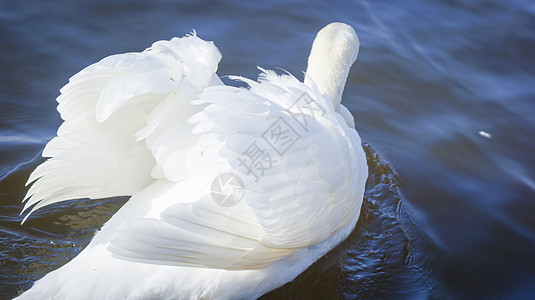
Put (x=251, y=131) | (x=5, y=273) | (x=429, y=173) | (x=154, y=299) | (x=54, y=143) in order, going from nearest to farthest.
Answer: (x=251, y=131), (x=154, y=299), (x=54, y=143), (x=5, y=273), (x=429, y=173)

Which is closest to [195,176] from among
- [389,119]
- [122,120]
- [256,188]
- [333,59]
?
[256,188]

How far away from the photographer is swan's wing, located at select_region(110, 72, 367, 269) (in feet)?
8.41

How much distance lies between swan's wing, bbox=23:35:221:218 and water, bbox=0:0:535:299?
0.63 meters

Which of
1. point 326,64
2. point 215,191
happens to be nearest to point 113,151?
point 215,191

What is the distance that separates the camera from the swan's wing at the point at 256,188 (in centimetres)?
256

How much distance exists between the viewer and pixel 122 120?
3246 mm

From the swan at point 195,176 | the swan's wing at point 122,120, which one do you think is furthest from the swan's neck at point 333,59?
the swan's wing at point 122,120

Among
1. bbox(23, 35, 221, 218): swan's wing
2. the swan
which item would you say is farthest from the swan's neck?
bbox(23, 35, 221, 218): swan's wing

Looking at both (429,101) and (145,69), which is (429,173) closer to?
(429,101)

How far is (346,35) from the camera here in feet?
13.8

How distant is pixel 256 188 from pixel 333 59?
178cm

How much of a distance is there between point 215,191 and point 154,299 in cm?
62

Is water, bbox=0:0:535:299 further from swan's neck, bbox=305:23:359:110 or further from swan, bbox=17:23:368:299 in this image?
swan's neck, bbox=305:23:359:110

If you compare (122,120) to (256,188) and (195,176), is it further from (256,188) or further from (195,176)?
(256,188)
